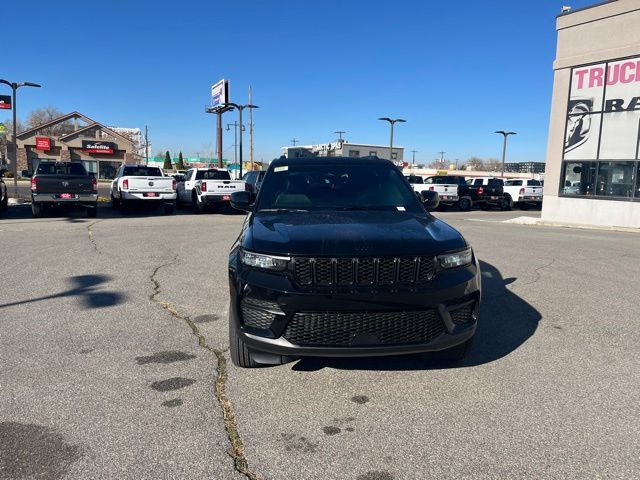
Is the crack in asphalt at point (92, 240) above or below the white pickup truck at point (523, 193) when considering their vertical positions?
below

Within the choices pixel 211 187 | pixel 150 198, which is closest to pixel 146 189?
pixel 150 198

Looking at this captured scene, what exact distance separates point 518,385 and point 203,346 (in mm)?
2652

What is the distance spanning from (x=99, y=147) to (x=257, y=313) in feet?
189

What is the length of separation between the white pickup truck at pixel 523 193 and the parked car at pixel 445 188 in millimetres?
4421

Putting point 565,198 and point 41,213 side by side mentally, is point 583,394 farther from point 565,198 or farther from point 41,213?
Answer: point 565,198

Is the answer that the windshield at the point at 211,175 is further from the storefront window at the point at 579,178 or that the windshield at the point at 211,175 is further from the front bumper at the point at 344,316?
the front bumper at the point at 344,316

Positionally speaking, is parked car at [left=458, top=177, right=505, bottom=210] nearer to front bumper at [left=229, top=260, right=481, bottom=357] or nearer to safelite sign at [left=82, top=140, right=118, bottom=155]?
front bumper at [left=229, top=260, right=481, bottom=357]

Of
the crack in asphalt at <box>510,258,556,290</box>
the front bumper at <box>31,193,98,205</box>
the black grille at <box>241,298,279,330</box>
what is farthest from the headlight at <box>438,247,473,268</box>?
the front bumper at <box>31,193,98,205</box>

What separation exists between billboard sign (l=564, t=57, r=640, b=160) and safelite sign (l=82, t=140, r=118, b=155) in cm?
4915

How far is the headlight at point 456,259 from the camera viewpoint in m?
3.46

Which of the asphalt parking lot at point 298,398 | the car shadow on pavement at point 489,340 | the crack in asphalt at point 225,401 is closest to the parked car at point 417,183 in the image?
the car shadow on pavement at point 489,340

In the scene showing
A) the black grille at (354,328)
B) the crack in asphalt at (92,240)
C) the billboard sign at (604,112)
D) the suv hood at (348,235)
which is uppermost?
the billboard sign at (604,112)

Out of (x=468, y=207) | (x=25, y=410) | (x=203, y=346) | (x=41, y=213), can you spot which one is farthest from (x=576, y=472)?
(x=468, y=207)

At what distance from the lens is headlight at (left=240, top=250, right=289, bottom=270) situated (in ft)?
10.9
